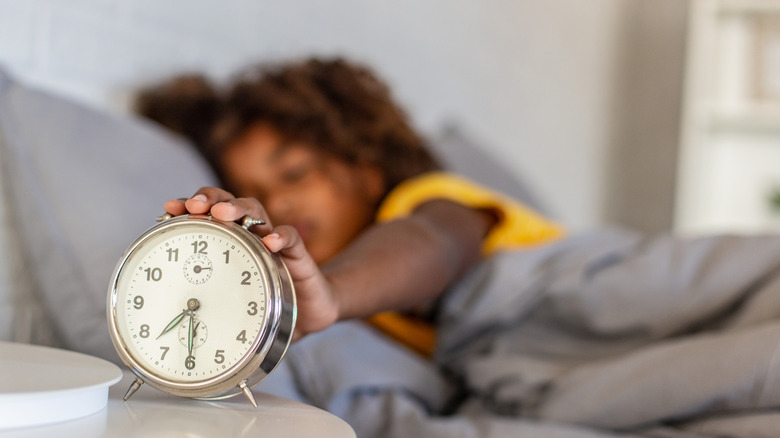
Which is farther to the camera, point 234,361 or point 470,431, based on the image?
point 470,431

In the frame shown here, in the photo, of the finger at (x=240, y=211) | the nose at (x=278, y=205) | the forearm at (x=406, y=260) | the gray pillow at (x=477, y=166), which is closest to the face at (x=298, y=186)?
the nose at (x=278, y=205)

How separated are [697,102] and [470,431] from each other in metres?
2.48

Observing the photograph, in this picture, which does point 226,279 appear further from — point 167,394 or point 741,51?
point 741,51

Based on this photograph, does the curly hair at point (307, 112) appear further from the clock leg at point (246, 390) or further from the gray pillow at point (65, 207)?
the clock leg at point (246, 390)

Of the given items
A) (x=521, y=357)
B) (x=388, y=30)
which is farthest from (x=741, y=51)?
(x=521, y=357)

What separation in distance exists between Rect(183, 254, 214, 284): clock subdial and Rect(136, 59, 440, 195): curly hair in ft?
2.24

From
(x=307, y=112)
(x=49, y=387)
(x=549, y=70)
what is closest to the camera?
(x=49, y=387)

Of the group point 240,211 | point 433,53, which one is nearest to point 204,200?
point 240,211

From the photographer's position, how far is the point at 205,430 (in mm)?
517

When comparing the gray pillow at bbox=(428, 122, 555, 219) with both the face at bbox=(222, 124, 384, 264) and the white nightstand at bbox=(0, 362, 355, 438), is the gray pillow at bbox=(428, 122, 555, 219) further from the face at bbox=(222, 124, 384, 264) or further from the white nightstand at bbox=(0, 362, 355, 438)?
the white nightstand at bbox=(0, 362, 355, 438)

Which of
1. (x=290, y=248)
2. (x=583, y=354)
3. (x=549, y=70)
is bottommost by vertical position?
(x=583, y=354)

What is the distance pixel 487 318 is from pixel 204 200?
624 mm

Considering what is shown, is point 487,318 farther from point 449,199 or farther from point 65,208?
point 65,208

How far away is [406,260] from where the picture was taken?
94 cm
